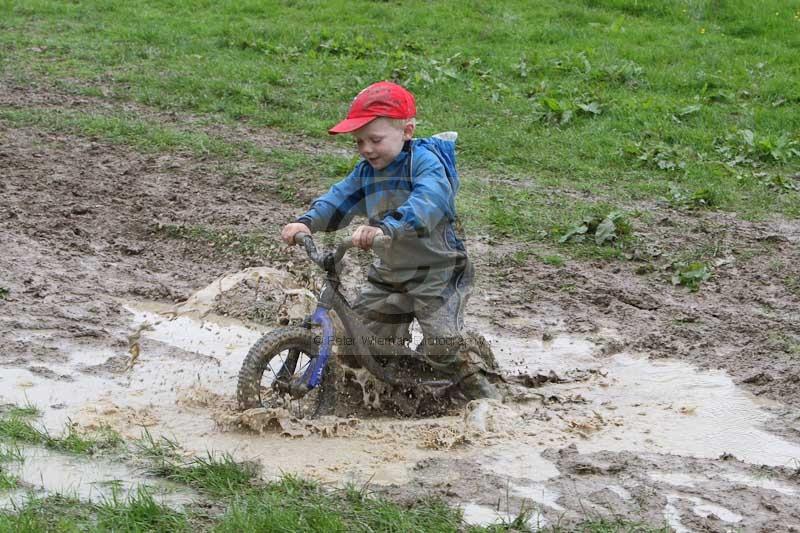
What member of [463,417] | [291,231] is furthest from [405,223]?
[463,417]

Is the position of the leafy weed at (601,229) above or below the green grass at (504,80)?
below

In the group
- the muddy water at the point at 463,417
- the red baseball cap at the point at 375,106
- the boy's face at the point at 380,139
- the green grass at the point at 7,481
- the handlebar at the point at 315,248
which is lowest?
the muddy water at the point at 463,417

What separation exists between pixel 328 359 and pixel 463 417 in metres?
0.77

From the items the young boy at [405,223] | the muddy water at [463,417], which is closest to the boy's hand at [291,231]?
the young boy at [405,223]

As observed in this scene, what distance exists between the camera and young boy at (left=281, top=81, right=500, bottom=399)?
5.07 metres

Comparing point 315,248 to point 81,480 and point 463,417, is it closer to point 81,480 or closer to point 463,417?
point 463,417

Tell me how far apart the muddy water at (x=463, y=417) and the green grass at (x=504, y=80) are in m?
2.43

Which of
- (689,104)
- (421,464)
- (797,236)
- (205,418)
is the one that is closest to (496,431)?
(421,464)

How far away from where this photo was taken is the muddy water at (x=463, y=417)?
4891mm

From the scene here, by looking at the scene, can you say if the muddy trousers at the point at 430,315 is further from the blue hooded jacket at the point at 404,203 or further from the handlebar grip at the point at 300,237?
the handlebar grip at the point at 300,237

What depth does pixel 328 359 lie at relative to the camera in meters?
5.28

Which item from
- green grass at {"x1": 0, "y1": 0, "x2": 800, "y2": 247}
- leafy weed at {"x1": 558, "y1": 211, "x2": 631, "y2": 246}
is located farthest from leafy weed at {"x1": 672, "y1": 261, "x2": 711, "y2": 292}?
green grass at {"x1": 0, "y1": 0, "x2": 800, "y2": 247}

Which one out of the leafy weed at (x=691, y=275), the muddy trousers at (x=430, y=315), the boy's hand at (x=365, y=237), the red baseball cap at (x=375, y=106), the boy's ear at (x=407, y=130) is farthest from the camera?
the leafy weed at (x=691, y=275)

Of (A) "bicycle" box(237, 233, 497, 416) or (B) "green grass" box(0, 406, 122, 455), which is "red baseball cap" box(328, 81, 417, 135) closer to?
(A) "bicycle" box(237, 233, 497, 416)
